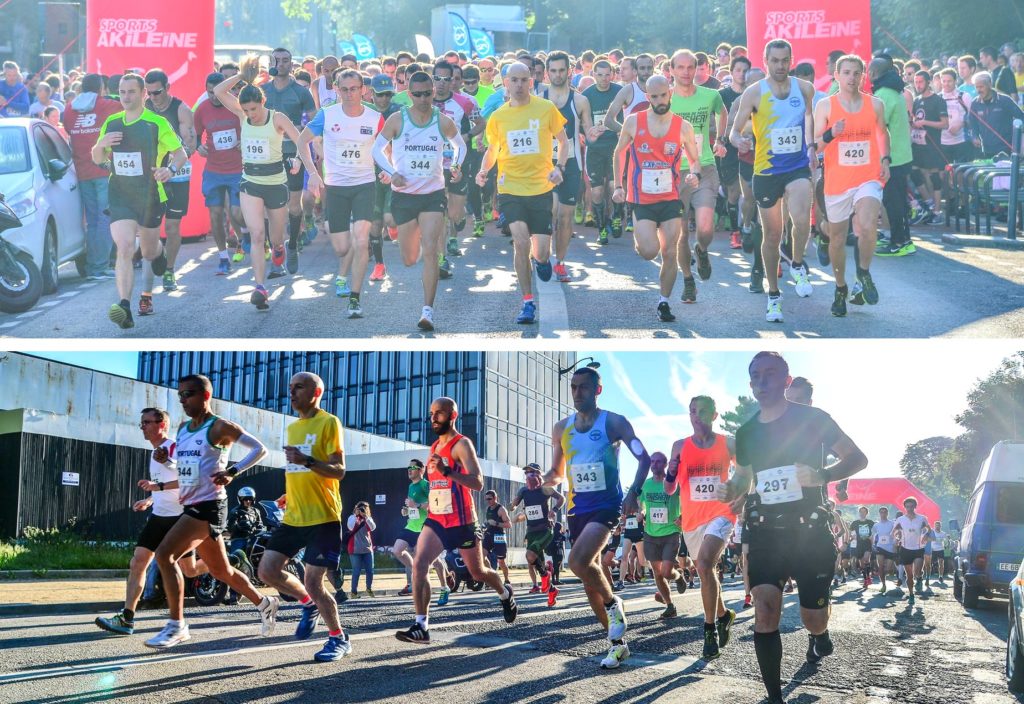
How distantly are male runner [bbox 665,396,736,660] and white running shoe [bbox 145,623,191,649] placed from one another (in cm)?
314

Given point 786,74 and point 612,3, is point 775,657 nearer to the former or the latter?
point 786,74

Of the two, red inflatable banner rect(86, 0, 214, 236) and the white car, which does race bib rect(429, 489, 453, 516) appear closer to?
the white car

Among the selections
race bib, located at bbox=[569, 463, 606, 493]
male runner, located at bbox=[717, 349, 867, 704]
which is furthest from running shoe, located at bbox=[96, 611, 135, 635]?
male runner, located at bbox=[717, 349, 867, 704]

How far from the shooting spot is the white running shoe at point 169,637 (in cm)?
721

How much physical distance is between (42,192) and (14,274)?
106 cm

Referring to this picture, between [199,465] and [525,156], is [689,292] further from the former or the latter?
[199,465]

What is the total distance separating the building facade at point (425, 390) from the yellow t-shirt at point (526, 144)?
2823cm

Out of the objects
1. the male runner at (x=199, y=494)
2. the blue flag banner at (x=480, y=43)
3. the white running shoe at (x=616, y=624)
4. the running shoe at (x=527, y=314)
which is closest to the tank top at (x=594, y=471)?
the white running shoe at (x=616, y=624)

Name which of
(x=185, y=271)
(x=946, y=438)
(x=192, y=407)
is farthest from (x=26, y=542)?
(x=946, y=438)

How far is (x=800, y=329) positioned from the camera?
35.5 ft

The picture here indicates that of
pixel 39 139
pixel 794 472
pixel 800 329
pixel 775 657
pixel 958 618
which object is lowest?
pixel 958 618

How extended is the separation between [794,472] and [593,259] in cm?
927

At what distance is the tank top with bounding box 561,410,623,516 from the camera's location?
727cm

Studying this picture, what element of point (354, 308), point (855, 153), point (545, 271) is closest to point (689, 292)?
point (545, 271)
